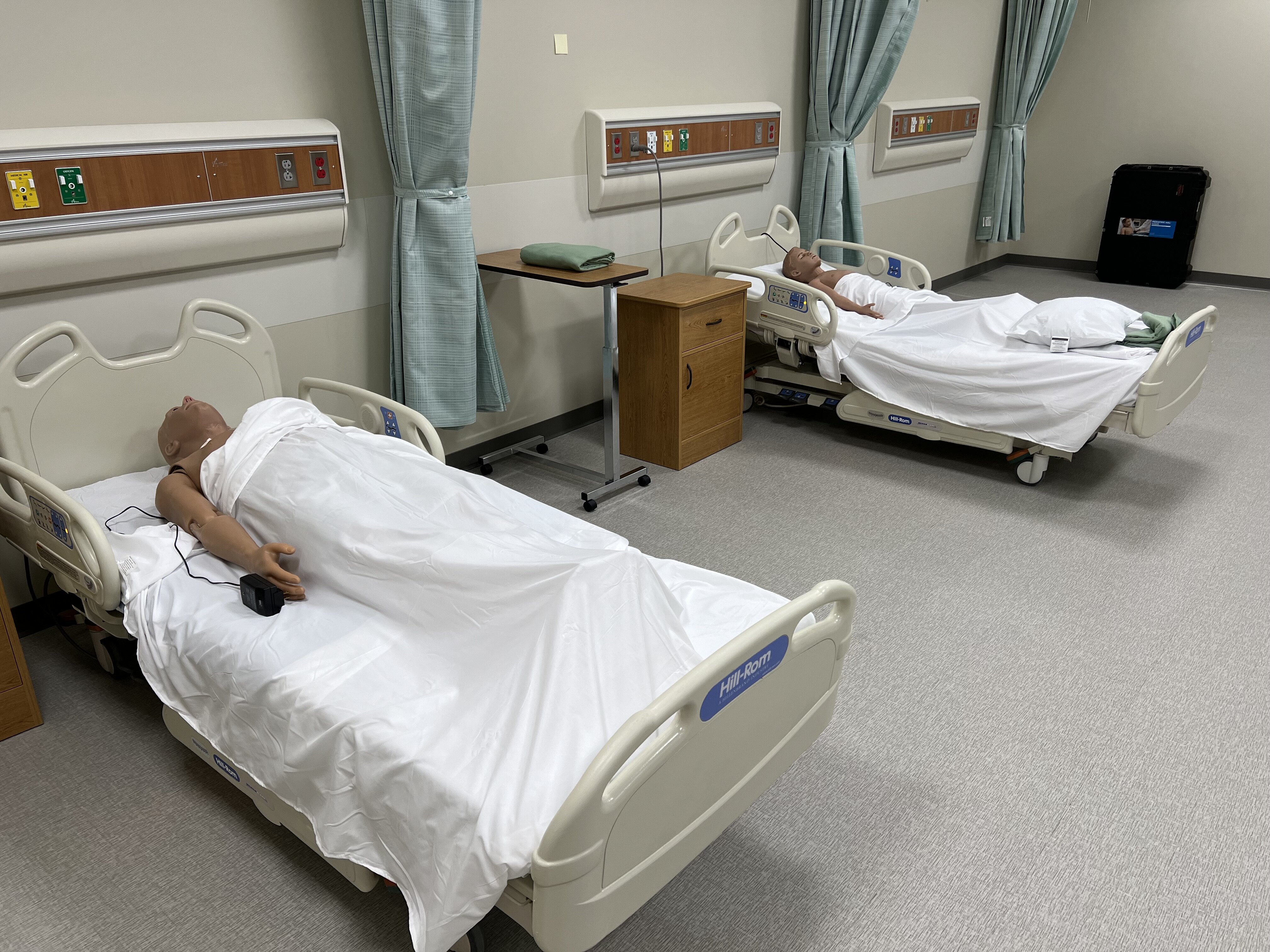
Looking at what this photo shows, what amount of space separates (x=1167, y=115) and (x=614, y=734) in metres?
7.54

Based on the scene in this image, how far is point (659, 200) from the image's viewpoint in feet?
14.1

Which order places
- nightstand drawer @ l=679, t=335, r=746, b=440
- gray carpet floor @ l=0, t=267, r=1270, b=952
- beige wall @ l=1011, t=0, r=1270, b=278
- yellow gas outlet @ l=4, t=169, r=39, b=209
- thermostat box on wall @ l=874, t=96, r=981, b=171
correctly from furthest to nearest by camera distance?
1. beige wall @ l=1011, t=0, r=1270, b=278
2. thermostat box on wall @ l=874, t=96, r=981, b=171
3. nightstand drawer @ l=679, t=335, r=746, b=440
4. yellow gas outlet @ l=4, t=169, r=39, b=209
5. gray carpet floor @ l=0, t=267, r=1270, b=952

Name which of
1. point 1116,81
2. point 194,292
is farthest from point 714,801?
point 1116,81

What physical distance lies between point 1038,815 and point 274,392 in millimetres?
2496

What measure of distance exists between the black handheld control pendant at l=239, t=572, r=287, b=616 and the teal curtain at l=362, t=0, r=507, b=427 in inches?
53.3

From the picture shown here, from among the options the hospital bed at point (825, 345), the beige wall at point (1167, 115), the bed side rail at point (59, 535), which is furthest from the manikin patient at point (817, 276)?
the beige wall at point (1167, 115)

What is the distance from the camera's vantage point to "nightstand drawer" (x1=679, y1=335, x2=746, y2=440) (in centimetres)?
383

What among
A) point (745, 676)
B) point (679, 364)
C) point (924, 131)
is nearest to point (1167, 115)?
point (924, 131)

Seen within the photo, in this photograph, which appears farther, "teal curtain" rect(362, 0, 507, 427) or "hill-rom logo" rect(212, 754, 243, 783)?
"teal curtain" rect(362, 0, 507, 427)

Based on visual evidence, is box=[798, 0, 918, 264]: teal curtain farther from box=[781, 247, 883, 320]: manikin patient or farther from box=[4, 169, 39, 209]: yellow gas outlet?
box=[4, 169, 39, 209]: yellow gas outlet

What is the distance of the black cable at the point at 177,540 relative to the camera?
7.01ft

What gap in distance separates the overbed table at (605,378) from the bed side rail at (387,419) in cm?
80

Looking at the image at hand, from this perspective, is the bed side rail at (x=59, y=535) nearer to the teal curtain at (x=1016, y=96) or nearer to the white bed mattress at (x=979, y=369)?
the white bed mattress at (x=979, y=369)

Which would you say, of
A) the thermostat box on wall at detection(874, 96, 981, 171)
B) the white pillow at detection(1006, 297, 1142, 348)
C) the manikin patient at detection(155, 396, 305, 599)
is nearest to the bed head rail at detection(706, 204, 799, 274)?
the thermostat box on wall at detection(874, 96, 981, 171)
